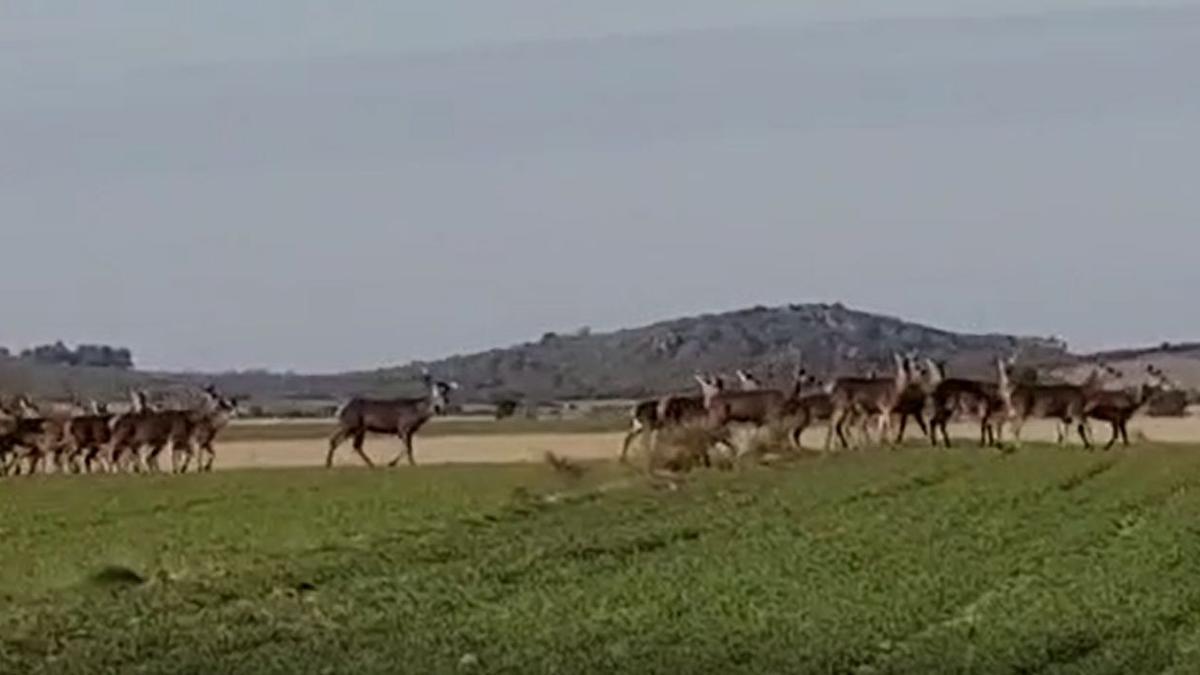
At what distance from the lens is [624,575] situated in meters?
30.9

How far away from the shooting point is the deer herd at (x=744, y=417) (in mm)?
61438

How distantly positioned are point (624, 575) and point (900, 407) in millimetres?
31457

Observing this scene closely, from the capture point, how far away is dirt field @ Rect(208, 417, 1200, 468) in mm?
65938

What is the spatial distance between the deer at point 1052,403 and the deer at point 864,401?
2.26 metres

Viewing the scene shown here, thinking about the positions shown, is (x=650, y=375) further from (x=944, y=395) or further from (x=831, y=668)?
(x=831, y=668)

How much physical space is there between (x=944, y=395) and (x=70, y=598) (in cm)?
3284

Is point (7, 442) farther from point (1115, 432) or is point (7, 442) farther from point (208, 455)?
point (1115, 432)

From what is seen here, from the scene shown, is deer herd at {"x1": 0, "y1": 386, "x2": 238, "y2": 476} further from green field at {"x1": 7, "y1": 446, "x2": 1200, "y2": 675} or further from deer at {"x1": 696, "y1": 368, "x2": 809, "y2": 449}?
green field at {"x1": 7, "y1": 446, "x2": 1200, "y2": 675}

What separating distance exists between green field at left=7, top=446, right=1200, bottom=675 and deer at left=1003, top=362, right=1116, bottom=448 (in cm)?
1166

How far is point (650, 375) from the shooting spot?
15425 cm

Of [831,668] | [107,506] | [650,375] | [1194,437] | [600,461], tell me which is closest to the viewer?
[831,668]

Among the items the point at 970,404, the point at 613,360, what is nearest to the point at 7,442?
the point at 970,404

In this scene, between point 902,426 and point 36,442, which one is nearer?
point 902,426

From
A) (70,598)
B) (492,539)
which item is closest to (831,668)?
(70,598)
